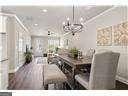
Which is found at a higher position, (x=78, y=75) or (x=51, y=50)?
(x=51, y=50)

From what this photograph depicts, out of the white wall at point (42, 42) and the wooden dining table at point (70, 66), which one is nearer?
the white wall at point (42, 42)

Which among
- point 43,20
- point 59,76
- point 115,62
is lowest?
point 59,76

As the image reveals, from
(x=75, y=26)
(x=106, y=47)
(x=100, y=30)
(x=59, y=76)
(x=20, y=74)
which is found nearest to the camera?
(x=20, y=74)

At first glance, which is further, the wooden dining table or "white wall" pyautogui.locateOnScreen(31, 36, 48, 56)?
the wooden dining table

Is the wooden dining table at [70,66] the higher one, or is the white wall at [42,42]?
the white wall at [42,42]

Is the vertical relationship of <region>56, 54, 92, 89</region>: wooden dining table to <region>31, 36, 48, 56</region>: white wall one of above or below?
below

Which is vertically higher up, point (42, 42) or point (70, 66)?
point (42, 42)

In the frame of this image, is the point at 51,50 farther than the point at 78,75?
No

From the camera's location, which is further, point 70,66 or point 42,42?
point 70,66

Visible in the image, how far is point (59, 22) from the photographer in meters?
1.90
